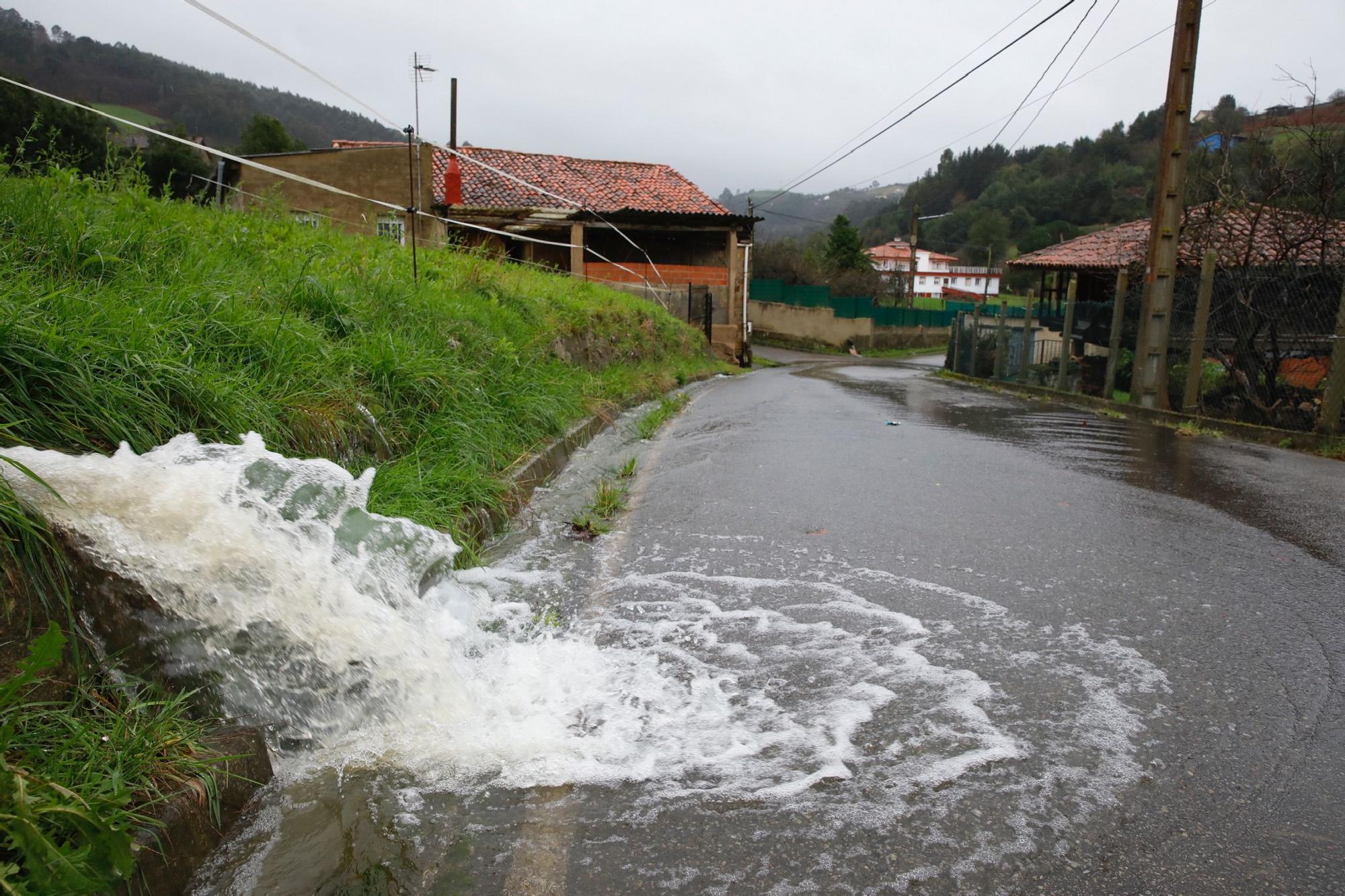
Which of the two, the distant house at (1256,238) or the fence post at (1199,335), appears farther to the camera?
the distant house at (1256,238)

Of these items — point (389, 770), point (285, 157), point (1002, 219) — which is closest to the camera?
point (389, 770)

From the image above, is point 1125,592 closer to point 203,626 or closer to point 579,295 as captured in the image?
point 203,626

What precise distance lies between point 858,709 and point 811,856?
85 cm

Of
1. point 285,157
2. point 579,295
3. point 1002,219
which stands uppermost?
point 1002,219

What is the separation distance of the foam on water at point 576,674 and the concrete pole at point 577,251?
22.9 metres

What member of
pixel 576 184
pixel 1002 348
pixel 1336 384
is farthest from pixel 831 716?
pixel 576 184

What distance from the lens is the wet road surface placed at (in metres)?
2.27

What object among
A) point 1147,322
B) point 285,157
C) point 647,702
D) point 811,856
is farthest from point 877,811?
point 285,157

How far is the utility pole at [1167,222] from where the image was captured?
1248 cm

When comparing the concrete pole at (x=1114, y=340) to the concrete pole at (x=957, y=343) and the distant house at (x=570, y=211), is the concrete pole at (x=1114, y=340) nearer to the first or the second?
the concrete pole at (x=957, y=343)

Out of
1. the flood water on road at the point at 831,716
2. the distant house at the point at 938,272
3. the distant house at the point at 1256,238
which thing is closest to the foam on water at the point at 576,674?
the flood water on road at the point at 831,716

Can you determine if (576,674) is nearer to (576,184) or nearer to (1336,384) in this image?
(1336,384)

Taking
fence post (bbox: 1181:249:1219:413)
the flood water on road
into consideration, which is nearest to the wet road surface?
the flood water on road

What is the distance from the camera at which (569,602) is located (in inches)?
165
